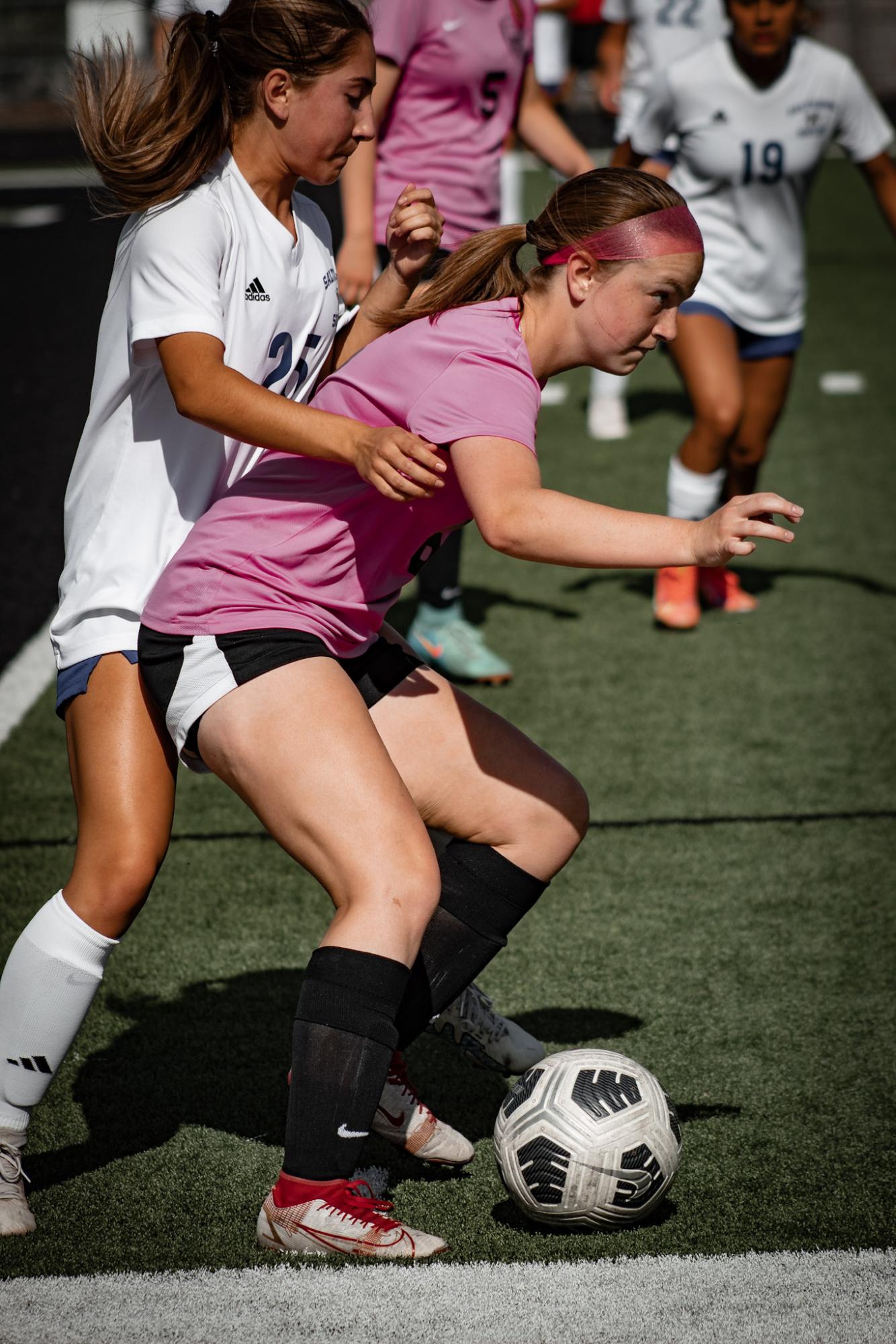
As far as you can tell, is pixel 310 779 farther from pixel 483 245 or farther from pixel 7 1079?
pixel 483 245

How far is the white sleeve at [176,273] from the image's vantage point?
2.58m

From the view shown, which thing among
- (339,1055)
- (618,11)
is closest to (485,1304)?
(339,1055)

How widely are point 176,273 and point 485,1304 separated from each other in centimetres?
177

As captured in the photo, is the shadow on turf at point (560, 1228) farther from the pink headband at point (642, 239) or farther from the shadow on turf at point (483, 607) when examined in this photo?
the shadow on turf at point (483, 607)

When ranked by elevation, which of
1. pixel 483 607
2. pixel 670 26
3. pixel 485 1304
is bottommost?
pixel 483 607

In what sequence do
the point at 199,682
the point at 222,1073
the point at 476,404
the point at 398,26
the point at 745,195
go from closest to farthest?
the point at 476,404, the point at 199,682, the point at 222,1073, the point at 398,26, the point at 745,195

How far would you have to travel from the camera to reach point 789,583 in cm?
684

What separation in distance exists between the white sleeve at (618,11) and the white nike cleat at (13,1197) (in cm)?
816

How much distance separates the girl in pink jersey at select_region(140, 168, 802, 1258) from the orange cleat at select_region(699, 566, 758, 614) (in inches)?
148

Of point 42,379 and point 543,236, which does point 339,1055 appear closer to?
point 543,236

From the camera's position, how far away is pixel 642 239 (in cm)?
262

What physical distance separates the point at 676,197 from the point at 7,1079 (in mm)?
1931

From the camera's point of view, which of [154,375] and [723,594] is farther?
[723,594]

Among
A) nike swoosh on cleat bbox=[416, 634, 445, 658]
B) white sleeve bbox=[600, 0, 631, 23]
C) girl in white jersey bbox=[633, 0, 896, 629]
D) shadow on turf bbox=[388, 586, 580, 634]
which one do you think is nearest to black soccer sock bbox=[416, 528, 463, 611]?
nike swoosh on cleat bbox=[416, 634, 445, 658]
